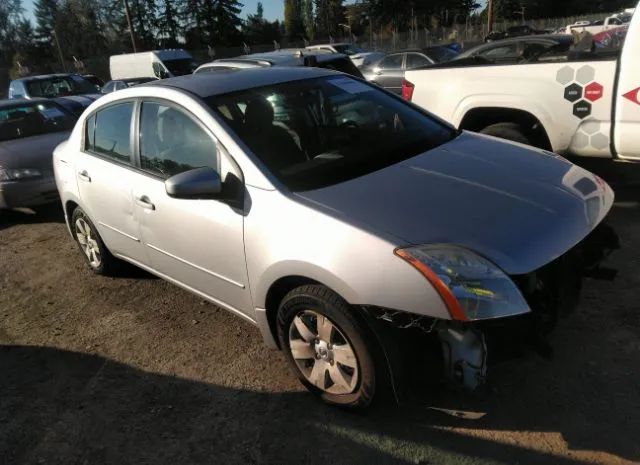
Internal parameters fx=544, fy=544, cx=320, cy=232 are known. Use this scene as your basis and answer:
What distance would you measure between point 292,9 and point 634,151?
83259 mm

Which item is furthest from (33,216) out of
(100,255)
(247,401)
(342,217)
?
(342,217)

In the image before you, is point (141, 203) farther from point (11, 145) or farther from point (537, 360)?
point (11, 145)

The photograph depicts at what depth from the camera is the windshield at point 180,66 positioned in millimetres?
22580

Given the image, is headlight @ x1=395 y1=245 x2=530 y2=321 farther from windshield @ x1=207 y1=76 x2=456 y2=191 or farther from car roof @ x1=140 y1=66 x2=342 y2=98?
car roof @ x1=140 y1=66 x2=342 y2=98

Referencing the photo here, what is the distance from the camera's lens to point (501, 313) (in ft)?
7.38

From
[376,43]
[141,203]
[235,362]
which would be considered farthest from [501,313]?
[376,43]

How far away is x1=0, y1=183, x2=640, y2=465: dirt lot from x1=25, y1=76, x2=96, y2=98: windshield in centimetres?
1201

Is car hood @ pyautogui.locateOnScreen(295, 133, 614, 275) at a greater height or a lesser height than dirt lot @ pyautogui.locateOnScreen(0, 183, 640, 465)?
greater

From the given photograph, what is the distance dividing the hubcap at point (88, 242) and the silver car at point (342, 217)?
705 millimetres

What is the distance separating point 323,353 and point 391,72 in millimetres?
13748

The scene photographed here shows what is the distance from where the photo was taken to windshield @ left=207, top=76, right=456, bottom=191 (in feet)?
9.82

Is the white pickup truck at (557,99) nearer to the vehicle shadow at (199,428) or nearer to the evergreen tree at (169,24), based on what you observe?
the vehicle shadow at (199,428)

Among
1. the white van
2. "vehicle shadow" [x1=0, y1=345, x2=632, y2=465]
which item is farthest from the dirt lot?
the white van

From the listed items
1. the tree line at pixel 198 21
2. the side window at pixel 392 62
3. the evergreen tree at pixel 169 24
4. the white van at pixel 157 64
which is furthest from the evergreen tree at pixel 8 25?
the side window at pixel 392 62
